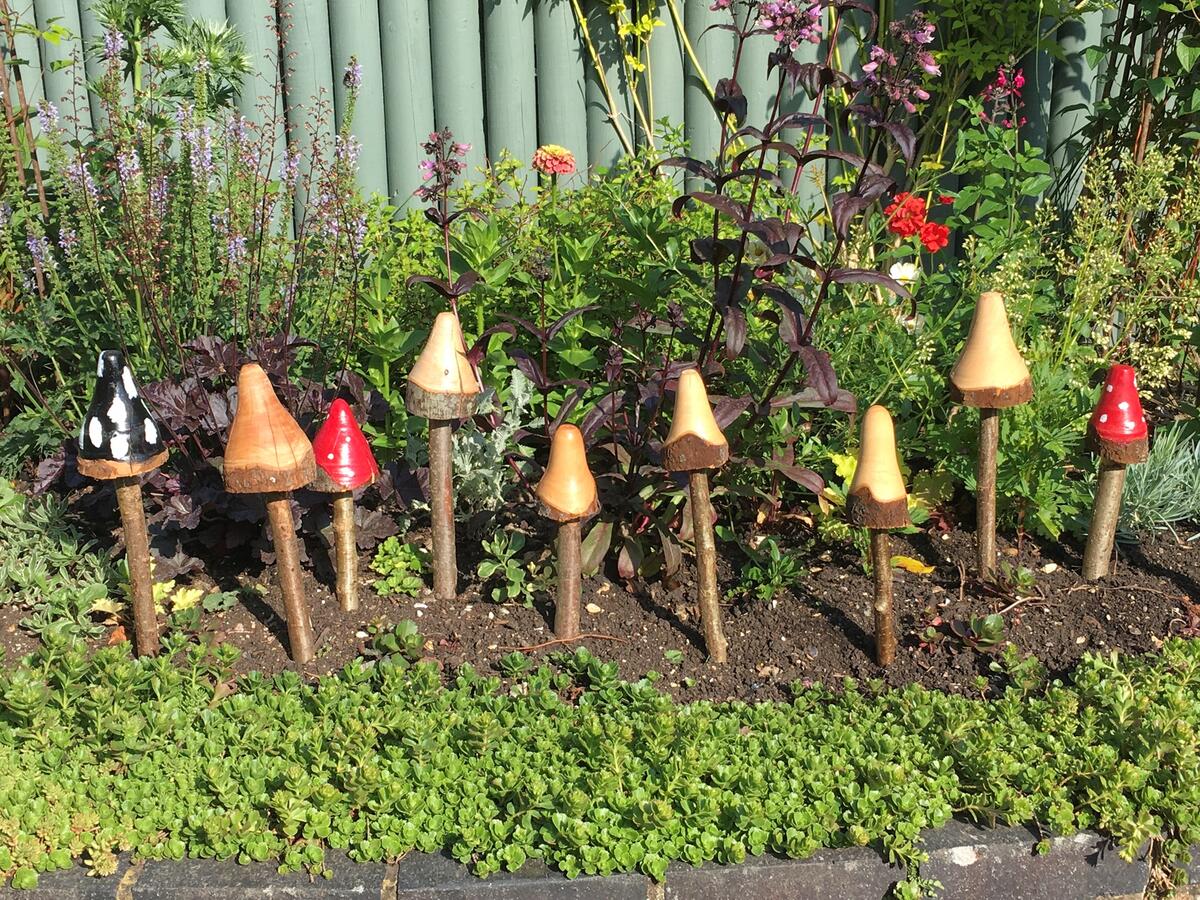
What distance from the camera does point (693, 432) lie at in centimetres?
300

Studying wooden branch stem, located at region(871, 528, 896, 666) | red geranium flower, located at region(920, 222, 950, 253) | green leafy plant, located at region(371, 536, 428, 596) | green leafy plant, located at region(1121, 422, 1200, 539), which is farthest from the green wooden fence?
wooden branch stem, located at region(871, 528, 896, 666)

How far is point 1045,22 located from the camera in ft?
18.2

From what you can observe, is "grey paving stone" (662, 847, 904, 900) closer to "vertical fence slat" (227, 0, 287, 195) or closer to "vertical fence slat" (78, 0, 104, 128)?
"vertical fence slat" (227, 0, 287, 195)

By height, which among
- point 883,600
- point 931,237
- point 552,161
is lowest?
point 883,600

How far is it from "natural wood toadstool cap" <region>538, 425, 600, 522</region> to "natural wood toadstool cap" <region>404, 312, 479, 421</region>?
347mm

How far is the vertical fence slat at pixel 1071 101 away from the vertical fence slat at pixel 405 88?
3107mm

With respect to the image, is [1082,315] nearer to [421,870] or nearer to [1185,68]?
[1185,68]

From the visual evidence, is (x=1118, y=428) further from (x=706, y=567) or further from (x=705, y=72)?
(x=705, y=72)

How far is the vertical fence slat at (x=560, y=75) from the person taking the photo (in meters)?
5.54

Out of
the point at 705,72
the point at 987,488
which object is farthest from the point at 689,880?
the point at 705,72

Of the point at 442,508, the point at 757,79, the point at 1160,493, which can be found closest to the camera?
the point at 442,508

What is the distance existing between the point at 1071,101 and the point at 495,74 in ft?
9.37

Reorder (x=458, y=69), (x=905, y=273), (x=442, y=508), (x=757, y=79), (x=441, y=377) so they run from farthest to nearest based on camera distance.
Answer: (x=757, y=79) < (x=458, y=69) < (x=905, y=273) < (x=442, y=508) < (x=441, y=377)

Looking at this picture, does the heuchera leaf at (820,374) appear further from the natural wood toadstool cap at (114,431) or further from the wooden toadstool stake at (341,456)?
the natural wood toadstool cap at (114,431)
